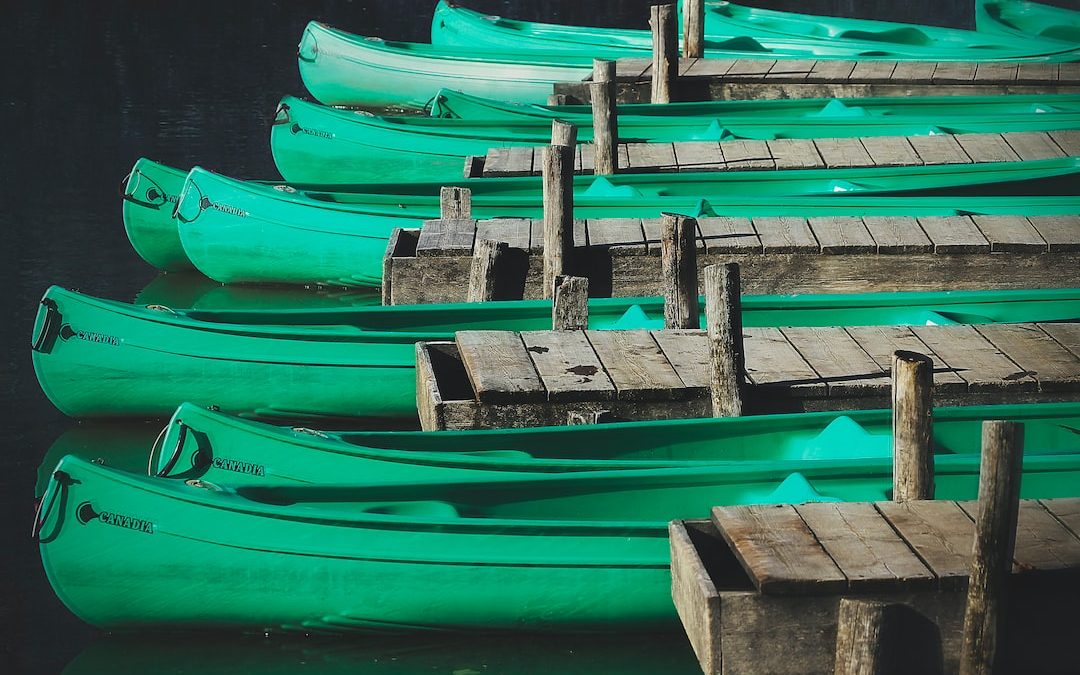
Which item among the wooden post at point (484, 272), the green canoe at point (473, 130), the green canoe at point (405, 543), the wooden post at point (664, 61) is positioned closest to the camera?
the green canoe at point (405, 543)

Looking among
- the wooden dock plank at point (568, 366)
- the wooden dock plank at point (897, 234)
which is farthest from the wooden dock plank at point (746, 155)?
the wooden dock plank at point (568, 366)

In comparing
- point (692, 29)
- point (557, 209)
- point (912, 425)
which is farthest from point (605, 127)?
point (912, 425)

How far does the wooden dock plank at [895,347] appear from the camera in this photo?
7285 millimetres

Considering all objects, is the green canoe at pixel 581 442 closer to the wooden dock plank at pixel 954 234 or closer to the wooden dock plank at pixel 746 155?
the wooden dock plank at pixel 954 234

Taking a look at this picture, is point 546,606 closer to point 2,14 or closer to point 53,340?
point 53,340

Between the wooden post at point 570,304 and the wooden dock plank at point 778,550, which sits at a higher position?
the wooden post at point 570,304

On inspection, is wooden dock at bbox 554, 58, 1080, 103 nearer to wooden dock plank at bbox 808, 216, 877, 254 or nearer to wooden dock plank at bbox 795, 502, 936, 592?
wooden dock plank at bbox 808, 216, 877, 254

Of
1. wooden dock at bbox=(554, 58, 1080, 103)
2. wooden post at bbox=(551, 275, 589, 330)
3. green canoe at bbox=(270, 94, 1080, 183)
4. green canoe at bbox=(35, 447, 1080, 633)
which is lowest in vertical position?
green canoe at bbox=(35, 447, 1080, 633)

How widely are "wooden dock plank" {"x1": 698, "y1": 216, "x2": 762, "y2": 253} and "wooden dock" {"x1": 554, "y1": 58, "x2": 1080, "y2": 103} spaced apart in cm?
495

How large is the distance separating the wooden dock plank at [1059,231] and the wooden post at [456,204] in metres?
3.87

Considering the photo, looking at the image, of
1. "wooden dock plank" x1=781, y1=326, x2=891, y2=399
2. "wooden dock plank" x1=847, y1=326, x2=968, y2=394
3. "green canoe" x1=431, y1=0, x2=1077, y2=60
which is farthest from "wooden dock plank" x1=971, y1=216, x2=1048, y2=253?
"green canoe" x1=431, y1=0, x2=1077, y2=60

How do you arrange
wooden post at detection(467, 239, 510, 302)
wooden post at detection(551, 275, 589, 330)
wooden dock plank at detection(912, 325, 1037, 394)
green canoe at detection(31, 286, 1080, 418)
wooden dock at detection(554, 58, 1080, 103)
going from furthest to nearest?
wooden dock at detection(554, 58, 1080, 103), wooden post at detection(467, 239, 510, 302), green canoe at detection(31, 286, 1080, 418), wooden post at detection(551, 275, 589, 330), wooden dock plank at detection(912, 325, 1037, 394)

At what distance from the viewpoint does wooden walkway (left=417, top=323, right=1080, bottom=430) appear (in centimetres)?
726

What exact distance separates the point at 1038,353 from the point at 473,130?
7.07 metres
